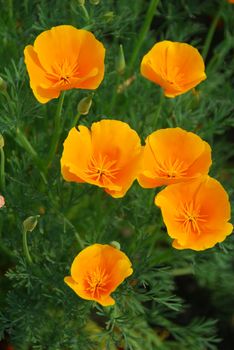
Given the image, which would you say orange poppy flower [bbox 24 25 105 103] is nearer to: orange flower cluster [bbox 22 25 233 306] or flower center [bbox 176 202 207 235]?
orange flower cluster [bbox 22 25 233 306]

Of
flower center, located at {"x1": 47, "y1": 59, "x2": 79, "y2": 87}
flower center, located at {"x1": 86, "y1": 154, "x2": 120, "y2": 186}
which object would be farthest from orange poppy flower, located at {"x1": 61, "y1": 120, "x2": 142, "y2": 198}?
flower center, located at {"x1": 47, "y1": 59, "x2": 79, "y2": 87}

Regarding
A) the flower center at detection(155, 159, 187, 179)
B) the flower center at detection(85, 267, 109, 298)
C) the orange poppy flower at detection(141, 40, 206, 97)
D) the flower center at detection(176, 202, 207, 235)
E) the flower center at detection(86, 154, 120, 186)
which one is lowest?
the flower center at detection(85, 267, 109, 298)

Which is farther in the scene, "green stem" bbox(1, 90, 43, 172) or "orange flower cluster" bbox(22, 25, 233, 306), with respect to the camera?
"green stem" bbox(1, 90, 43, 172)

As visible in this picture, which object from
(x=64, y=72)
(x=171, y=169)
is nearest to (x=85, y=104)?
(x=64, y=72)

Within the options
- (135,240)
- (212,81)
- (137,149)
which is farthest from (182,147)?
(212,81)

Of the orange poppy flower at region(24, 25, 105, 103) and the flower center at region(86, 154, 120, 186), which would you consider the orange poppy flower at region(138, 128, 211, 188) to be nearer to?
the flower center at region(86, 154, 120, 186)

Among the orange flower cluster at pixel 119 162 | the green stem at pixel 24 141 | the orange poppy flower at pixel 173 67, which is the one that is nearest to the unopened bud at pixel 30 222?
the orange flower cluster at pixel 119 162

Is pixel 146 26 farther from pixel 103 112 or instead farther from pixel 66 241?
pixel 66 241

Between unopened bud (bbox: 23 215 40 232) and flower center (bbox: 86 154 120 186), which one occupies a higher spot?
flower center (bbox: 86 154 120 186)

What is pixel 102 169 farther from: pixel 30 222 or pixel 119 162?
pixel 30 222
